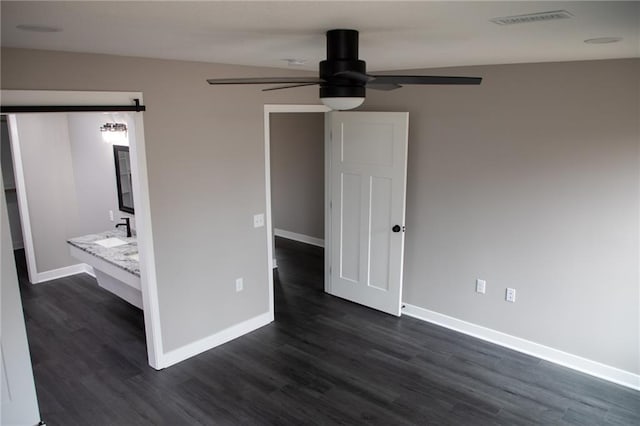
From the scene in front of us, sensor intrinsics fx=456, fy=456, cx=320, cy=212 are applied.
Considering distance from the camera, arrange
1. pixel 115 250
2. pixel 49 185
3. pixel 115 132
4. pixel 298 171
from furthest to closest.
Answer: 1. pixel 298 171
2. pixel 49 185
3. pixel 115 132
4. pixel 115 250

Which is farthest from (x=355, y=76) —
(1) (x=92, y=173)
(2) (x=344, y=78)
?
(1) (x=92, y=173)

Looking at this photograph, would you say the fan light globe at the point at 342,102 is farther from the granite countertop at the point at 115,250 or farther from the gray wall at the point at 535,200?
the granite countertop at the point at 115,250

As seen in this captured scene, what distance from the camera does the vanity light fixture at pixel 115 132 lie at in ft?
15.5

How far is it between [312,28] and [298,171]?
511cm

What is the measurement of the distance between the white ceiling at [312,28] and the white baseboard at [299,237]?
13.6ft

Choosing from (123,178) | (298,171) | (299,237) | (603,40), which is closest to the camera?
(603,40)

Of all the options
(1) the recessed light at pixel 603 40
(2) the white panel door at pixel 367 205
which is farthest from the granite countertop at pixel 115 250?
(1) the recessed light at pixel 603 40

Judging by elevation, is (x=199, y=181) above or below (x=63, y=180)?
above

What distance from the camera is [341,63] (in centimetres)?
204

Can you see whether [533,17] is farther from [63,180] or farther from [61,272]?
[61,272]

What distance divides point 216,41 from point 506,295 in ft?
10.4

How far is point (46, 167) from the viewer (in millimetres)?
5367

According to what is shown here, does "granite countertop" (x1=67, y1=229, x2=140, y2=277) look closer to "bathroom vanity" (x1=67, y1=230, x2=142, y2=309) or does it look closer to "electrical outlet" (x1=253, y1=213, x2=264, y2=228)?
"bathroom vanity" (x1=67, y1=230, x2=142, y2=309)

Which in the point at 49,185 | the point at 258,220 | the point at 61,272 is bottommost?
the point at 61,272
